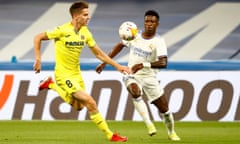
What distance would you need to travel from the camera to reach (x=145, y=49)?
46.6ft

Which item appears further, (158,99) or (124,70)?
(158,99)

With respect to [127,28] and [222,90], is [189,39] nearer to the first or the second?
[222,90]

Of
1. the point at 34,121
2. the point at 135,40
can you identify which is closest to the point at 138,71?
the point at 135,40

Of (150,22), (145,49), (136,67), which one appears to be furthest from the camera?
(145,49)

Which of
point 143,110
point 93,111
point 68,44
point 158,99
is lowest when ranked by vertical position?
point 143,110

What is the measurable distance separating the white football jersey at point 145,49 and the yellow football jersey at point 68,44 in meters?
1.33

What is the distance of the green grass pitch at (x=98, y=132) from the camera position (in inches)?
540

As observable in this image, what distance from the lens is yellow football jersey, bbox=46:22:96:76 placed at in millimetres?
13023

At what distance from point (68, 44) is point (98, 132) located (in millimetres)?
3377

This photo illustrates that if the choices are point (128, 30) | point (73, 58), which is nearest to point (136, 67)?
point (128, 30)

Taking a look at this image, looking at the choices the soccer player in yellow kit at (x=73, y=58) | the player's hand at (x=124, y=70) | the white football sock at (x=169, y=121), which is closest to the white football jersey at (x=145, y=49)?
the white football sock at (x=169, y=121)

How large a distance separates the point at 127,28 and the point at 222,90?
6.06m

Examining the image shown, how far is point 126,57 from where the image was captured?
2450 cm

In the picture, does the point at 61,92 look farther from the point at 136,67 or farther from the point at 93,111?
the point at 136,67
